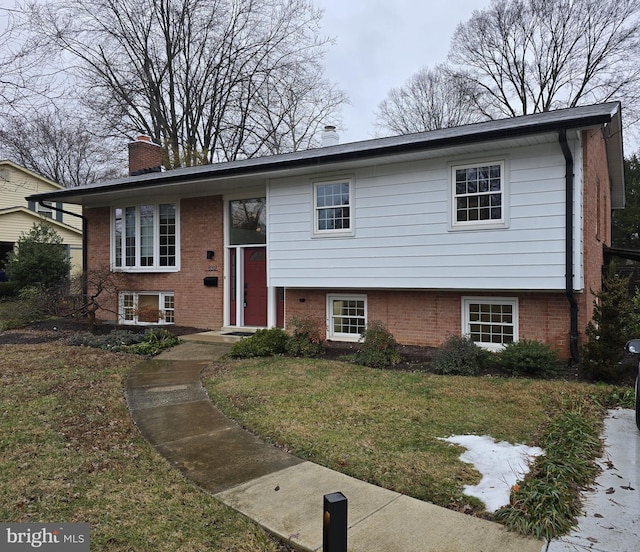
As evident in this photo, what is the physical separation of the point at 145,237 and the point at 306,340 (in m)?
7.09

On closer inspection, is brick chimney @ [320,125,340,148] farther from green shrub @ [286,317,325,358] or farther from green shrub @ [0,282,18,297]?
green shrub @ [0,282,18,297]

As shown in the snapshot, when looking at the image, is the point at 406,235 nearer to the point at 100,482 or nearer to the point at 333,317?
the point at 333,317

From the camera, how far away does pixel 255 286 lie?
39.6ft

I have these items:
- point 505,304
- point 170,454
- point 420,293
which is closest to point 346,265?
point 420,293

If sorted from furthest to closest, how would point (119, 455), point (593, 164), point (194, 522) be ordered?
point (593, 164)
point (119, 455)
point (194, 522)

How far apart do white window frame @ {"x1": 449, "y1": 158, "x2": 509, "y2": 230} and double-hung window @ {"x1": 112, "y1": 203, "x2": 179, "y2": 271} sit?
25.8 ft

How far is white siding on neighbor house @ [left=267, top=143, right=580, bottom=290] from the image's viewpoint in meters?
7.65

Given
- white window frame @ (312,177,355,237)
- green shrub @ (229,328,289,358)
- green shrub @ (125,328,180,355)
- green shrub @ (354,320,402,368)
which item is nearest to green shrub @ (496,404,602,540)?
green shrub @ (354,320,402,368)

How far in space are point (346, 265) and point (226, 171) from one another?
11.7 feet

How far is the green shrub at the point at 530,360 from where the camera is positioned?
280 inches

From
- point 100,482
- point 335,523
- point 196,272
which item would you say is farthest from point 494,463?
point 196,272

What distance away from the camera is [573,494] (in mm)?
3379

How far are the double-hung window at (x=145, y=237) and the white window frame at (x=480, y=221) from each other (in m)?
7.86

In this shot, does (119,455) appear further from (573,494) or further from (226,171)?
(226,171)
